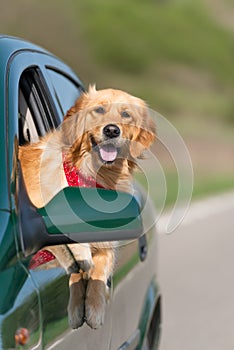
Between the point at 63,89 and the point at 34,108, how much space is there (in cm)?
74

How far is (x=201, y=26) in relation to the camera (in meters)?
94.3

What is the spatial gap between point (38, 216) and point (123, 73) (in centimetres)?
7500

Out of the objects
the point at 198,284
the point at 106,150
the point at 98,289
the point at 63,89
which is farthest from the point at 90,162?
the point at 198,284

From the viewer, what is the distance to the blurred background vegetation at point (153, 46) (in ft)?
225

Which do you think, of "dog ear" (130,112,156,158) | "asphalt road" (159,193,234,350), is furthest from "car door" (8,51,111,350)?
"asphalt road" (159,193,234,350)

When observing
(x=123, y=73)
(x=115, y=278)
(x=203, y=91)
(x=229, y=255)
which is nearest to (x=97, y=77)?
(x=123, y=73)

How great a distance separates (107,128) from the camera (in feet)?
14.1

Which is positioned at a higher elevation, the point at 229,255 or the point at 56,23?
the point at 229,255

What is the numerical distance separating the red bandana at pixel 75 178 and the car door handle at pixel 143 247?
1564 mm

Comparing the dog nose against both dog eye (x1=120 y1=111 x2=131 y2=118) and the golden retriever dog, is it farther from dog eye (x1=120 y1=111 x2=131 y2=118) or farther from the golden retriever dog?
dog eye (x1=120 y1=111 x2=131 y2=118)

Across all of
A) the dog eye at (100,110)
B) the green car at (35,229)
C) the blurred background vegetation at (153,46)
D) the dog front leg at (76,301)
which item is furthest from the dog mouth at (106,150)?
the blurred background vegetation at (153,46)

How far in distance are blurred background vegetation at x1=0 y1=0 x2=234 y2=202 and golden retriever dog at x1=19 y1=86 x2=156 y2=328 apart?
53454mm

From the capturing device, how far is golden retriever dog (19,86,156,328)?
4098 millimetres

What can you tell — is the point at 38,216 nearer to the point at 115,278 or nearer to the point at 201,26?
the point at 115,278
